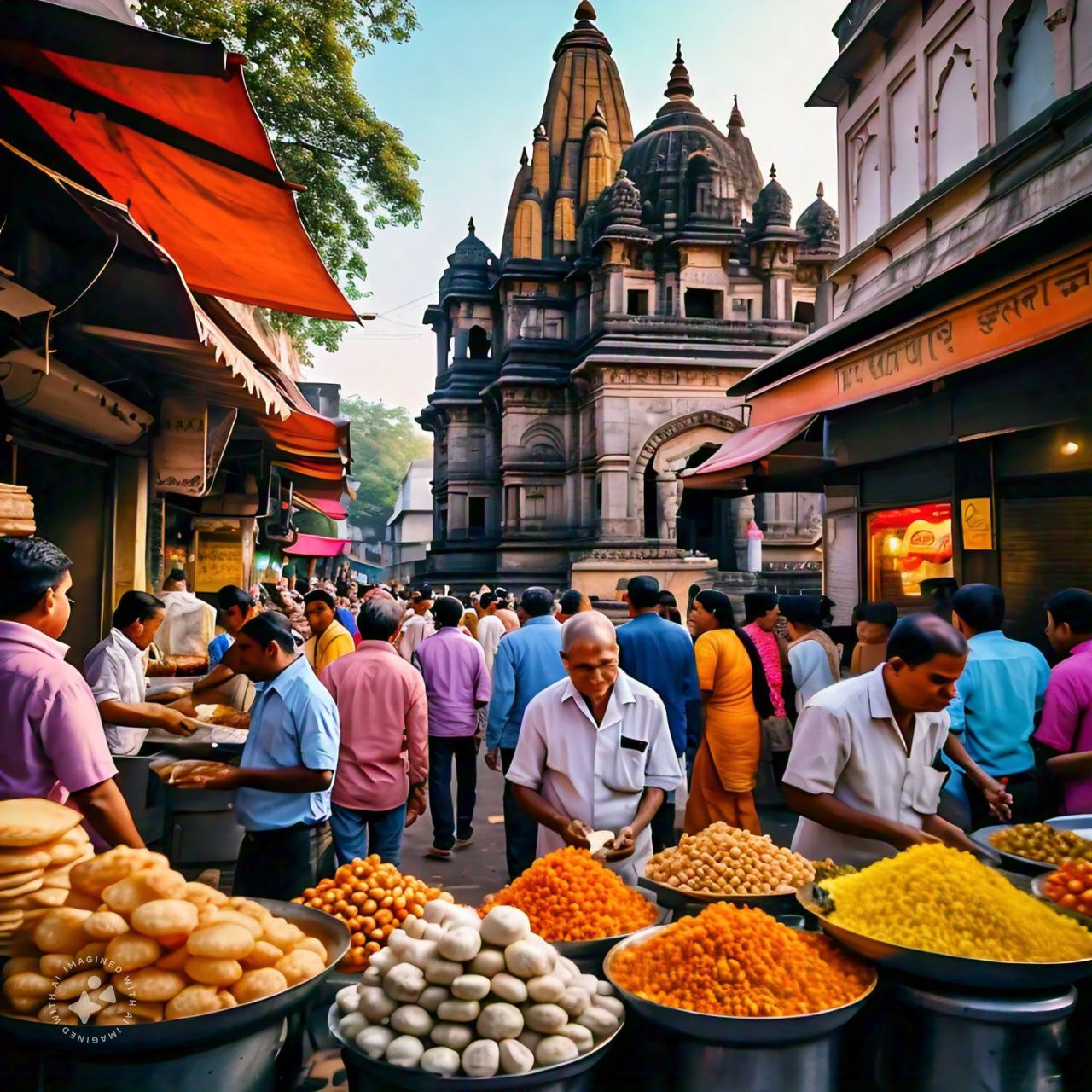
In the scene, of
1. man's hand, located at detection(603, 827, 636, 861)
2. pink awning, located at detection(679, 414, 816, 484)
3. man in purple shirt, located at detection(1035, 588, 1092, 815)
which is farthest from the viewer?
pink awning, located at detection(679, 414, 816, 484)

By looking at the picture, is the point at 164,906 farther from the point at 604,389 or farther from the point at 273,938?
the point at 604,389

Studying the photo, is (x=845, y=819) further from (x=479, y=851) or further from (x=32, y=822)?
(x=479, y=851)

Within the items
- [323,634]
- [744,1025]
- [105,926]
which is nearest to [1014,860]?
[744,1025]

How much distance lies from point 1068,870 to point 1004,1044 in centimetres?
81

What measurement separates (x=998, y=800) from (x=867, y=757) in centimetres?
143

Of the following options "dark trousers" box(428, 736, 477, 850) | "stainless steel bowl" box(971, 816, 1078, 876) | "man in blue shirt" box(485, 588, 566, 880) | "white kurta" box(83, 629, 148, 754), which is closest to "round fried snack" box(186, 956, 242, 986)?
"stainless steel bowl" box(971, 816, 1078, 876)

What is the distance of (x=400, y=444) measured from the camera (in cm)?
8575

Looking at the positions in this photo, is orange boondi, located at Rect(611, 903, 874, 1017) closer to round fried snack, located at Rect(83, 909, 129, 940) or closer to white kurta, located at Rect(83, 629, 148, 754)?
round fried snack, located at Rect(83, 909, 129, 940)

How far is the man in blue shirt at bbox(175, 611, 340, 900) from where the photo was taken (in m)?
3.30

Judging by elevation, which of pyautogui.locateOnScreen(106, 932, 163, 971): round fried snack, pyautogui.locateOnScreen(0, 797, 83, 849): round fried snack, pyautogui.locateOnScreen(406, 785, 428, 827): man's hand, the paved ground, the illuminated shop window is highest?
the illuminated shop window

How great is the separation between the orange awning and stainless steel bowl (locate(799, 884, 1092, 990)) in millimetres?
3547

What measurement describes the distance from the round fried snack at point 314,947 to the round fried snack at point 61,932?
0.48m

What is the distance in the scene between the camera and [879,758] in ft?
9.34

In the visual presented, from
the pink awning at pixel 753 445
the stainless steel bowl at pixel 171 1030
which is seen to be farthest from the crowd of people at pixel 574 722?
the pink awning at pixel 753 445
